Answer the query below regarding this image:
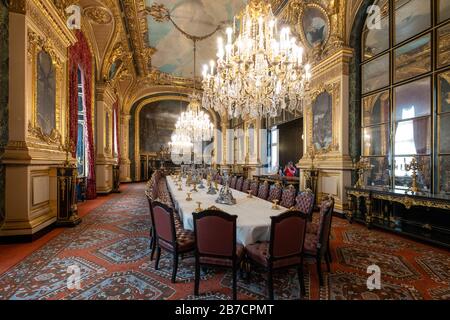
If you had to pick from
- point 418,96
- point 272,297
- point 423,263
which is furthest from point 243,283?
point 418,96

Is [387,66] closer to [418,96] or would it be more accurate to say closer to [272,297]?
[418,96]

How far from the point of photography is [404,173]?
196 inches

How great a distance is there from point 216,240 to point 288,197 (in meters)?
2.19

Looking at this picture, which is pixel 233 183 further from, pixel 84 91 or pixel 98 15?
pixel 98 15

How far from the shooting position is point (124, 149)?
51.2 ft

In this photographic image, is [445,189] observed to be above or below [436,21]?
below

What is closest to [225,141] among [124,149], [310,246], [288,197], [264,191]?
[124,149]

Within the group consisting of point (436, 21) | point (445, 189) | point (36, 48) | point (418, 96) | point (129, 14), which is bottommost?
point (445, 189)

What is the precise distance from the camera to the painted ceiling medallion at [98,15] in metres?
7.15

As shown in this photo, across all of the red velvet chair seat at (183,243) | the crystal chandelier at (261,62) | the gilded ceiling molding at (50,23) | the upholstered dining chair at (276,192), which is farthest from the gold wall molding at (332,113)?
the gilded ceiling molding at (50,23)

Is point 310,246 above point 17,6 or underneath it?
underneath

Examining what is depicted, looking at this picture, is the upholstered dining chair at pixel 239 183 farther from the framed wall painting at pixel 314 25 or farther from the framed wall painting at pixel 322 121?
the framed wall painting at pixel 314 25

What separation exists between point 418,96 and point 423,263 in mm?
3202

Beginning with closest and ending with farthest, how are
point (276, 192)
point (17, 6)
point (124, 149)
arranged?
1. point (17, 6)
2. point (276, 192)
3. point (124, 149)
